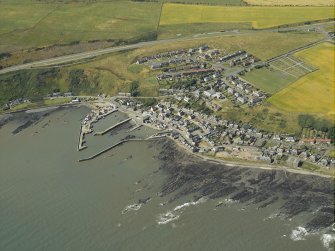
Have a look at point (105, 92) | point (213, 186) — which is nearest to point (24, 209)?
point (213, 186)

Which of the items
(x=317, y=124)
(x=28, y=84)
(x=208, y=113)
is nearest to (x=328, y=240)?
(x=317, y=124)

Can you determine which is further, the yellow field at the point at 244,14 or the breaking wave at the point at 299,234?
the yellow field at the point at 244,14

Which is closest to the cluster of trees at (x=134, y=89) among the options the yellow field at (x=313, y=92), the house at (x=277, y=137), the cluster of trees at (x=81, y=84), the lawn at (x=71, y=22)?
the cluster of trees at (x=81, y=84)

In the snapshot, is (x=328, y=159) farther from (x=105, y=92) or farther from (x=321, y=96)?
(x=105, y=92)

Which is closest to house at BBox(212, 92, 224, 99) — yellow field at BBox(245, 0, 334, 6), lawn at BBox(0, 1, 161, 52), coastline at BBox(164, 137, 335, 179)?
coastline at BBox(164, 137, 335, 179)

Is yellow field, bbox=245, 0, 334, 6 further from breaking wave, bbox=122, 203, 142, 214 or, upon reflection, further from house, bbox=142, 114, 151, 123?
breaking wave, bbox=122, 203, 142, 214

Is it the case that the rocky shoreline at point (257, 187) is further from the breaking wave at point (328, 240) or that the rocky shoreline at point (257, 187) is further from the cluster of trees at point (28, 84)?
the cluster of trees at point (28, 84)

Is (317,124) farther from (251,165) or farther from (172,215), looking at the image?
(172,215)
